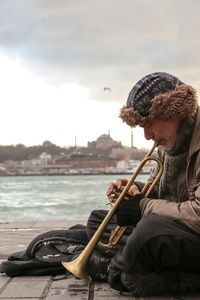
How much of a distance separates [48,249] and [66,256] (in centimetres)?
18

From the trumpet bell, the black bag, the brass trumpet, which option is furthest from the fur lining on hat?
the black bag

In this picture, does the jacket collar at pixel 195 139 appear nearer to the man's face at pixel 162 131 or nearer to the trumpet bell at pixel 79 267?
Answer: the man's face at pixel 162 131

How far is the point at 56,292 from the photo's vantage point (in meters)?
3.33

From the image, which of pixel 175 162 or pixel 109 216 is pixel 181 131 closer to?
pixel 175 162

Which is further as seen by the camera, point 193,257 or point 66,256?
point 66,256

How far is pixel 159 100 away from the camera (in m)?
3.07

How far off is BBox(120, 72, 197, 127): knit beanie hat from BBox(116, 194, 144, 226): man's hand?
417 millimetres

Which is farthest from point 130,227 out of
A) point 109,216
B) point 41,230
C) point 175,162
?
point 41,230

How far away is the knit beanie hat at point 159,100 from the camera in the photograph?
307 cm

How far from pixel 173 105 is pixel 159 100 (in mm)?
77

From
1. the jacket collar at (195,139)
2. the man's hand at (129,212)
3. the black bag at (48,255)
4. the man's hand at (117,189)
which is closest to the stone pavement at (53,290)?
the black bag at (48,255)

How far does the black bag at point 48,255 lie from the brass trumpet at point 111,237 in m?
0.39

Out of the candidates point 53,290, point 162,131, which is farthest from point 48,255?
point 162,131

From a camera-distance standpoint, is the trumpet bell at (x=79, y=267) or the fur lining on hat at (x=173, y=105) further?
the trumpet bell at (x=79, y=267)
